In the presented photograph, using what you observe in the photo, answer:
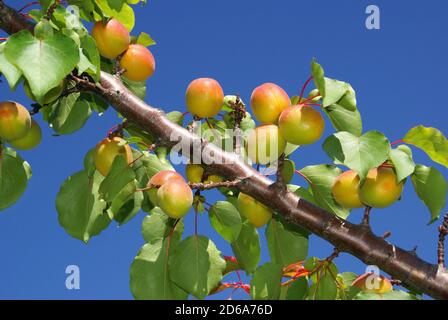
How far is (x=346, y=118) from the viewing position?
1.62m

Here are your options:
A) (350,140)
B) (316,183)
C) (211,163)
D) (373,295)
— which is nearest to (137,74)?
(211,163)

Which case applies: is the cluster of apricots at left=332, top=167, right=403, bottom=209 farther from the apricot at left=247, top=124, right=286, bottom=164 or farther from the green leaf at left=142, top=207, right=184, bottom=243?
the green leaf at left=142, top=207, right=184, bottom=243

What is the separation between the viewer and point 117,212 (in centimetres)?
191

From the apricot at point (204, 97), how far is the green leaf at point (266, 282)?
53 cm

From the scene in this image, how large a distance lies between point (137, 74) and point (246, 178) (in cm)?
67

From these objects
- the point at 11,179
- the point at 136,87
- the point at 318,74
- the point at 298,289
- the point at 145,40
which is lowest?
the point at 298,289

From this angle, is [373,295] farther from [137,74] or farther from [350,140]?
[137,74]

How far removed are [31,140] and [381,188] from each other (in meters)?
1.16

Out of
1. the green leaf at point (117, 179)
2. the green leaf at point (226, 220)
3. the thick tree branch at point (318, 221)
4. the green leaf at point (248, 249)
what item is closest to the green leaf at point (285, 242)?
the green leaf at point (248, 249)

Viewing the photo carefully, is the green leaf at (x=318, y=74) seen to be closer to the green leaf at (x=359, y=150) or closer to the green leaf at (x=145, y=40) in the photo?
the green leaf at (x=359, y=150)

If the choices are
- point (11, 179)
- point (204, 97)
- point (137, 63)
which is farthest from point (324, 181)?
point (11, 179)

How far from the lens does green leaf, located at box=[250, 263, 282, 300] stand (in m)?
1.71

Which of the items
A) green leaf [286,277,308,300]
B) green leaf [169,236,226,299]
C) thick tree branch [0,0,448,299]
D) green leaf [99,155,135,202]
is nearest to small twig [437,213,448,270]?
thick tree branch [0,0,448,299]

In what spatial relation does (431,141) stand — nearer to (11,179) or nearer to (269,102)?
(269,102)
